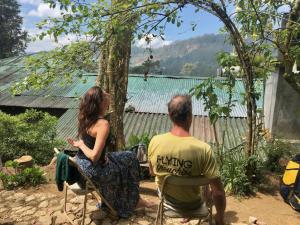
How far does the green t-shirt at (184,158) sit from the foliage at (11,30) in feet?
108

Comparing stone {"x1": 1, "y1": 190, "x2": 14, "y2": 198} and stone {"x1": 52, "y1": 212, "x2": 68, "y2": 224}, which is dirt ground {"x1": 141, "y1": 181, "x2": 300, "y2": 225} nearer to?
stone {"x1": 52, "y1": 212, "x2": 68, "y2": 224}

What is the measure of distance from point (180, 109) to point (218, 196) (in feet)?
3.01

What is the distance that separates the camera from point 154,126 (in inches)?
495

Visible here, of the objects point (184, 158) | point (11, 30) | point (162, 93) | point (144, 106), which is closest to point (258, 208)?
point (184, 158)

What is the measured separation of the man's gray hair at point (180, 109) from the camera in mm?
3125

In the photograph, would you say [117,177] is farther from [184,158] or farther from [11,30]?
[11,30]

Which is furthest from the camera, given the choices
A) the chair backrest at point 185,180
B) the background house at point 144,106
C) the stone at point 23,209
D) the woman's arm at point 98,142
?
the background house at point 144,106

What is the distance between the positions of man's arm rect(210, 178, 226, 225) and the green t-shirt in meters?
0.11

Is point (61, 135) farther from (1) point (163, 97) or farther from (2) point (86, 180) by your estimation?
(2) point (86, 180)

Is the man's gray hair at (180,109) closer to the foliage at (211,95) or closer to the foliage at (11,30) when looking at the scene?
the foliage at (211,95)

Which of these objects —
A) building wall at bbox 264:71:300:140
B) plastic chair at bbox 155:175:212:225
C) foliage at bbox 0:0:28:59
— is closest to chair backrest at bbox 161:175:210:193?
plastic chair at bbox 155:175:212:225

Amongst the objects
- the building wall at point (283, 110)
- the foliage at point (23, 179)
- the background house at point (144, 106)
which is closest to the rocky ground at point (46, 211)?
the foliage at point (23, 179)

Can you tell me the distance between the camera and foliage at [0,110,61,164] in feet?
33.4

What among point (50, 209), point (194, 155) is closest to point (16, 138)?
point (50, 209)
